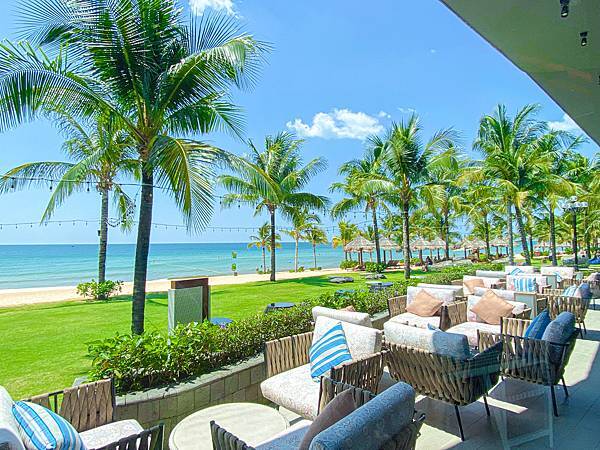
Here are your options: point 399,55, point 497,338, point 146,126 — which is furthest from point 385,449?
point 399,55

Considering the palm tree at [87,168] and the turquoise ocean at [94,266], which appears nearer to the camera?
the palm tree at [87,168]

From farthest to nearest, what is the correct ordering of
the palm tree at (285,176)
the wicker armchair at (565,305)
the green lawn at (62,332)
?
the palm tree at (285,176) → the wicker armchair at (565,305) → the green lawn at (62,332)

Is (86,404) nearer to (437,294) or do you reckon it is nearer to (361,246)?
(437,294)

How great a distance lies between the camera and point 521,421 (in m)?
3.07

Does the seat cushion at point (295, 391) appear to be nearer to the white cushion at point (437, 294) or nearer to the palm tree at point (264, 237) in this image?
the white cushion at point (437, 294)

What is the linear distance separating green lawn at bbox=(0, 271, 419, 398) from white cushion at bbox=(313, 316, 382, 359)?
300 centimetres

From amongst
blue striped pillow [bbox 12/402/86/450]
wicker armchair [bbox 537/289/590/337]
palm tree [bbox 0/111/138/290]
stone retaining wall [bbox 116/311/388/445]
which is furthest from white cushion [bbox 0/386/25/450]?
wicker armchair [bbox 537/289/590/337]

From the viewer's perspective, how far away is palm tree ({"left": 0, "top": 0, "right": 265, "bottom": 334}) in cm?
452

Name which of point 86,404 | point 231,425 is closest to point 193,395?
point 231,425

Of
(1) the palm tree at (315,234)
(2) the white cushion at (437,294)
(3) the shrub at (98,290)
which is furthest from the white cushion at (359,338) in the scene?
(1) the palm tree at (315,234)

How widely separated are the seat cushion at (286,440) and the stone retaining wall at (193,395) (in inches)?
38.1

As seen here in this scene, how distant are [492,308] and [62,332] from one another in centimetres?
736

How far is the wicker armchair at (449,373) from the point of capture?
2.79m

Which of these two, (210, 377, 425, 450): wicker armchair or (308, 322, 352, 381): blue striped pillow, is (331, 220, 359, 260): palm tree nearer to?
(308, 322, 352, 381): blue striped pillow
